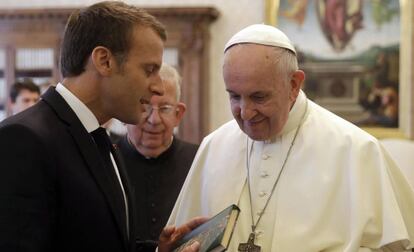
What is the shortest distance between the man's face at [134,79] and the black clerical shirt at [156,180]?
4.00 feet

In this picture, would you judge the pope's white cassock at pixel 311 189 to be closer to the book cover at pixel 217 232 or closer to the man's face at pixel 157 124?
the book cover at pixel 217 232

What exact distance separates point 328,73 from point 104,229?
18.2 feet

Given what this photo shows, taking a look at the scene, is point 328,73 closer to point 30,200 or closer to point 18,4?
point 18,4

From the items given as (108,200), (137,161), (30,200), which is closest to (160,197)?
(137,161)

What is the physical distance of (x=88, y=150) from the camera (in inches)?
74.5

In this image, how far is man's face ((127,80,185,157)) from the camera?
3.24 metres

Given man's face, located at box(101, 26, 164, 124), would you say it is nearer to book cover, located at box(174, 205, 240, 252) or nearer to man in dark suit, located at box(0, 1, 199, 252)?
man in dark suit, located at box(0, 1, 199, 252)

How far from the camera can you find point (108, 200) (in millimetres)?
1861

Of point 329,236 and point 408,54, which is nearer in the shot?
point 329,236

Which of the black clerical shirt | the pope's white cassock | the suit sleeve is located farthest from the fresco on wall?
the suit sleeve

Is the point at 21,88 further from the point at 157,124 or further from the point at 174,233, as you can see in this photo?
the point at 174,233

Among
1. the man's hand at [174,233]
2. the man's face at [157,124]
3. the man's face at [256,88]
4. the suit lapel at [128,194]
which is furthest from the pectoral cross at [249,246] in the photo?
the man's face at [157,124]

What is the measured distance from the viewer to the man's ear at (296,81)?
2.42 metres

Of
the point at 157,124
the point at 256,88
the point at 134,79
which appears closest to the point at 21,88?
the point at 157,124
